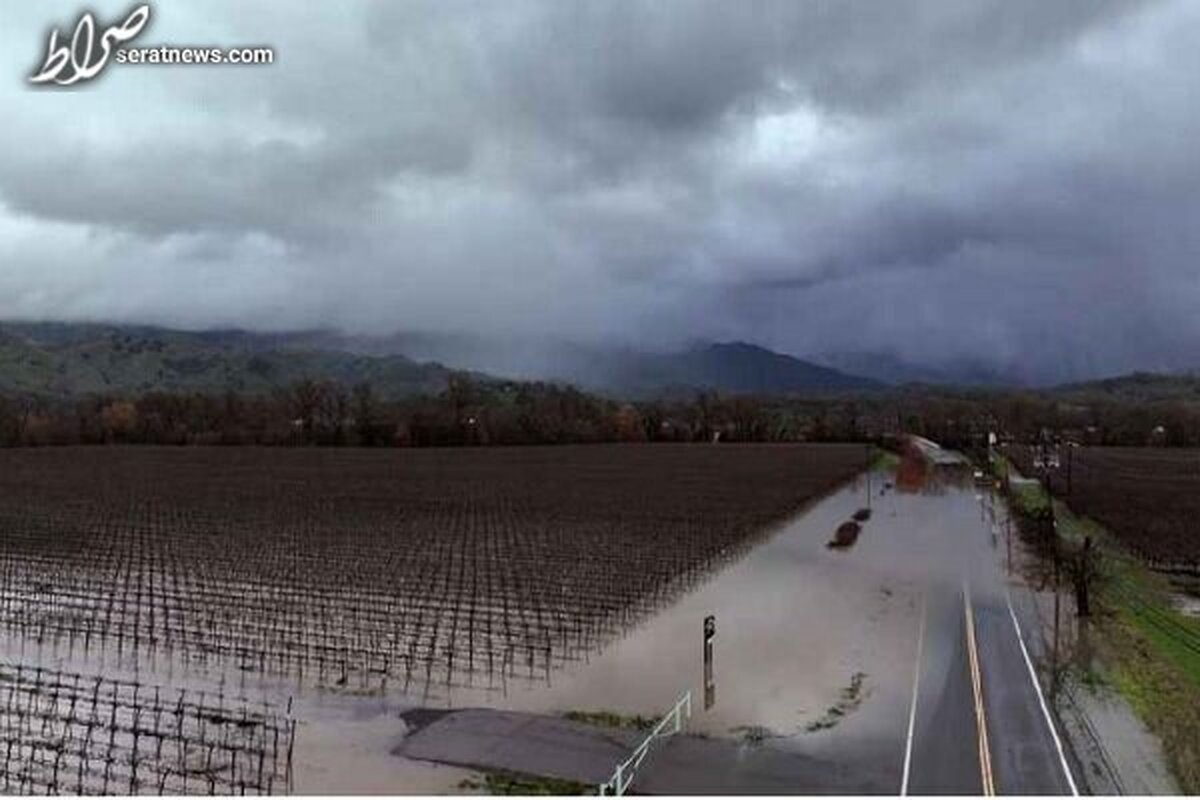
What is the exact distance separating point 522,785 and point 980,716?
1221 centimetres

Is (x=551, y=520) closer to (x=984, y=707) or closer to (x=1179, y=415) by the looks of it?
(x=984, y=707)

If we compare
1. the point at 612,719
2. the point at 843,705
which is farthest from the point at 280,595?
the point at 843,705

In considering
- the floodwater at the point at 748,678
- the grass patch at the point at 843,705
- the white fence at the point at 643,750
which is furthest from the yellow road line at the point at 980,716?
the white fence at the point at 643,750

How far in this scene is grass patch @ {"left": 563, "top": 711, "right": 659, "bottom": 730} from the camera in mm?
24734

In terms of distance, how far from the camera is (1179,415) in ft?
577

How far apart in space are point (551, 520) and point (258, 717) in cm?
4031

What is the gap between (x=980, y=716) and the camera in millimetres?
25438

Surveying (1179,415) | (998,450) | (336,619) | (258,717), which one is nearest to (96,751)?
(258,717)

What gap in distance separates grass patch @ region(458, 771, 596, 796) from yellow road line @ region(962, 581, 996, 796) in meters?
8.14

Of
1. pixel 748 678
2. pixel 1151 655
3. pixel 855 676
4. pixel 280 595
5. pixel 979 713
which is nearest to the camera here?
pixel 979 713

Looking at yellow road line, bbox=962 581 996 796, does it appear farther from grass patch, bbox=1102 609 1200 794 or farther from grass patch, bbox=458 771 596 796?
grass patch, bbox=458 771 596 796

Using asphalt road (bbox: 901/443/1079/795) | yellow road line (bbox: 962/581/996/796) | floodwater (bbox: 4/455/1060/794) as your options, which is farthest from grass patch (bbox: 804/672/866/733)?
yellow road line (bbox: 962/581/996/796)

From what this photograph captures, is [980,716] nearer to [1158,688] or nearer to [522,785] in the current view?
[1158,688]

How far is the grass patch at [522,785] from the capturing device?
19859 millimetres
